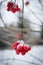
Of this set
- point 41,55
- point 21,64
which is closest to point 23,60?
point 21,64

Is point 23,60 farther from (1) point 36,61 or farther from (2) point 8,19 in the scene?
(2) point 8,19

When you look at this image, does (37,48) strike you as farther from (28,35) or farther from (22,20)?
(22,20)

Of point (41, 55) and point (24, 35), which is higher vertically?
point (24, 35)

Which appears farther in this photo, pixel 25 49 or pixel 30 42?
pixel 30 42

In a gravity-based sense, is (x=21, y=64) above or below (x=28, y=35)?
below

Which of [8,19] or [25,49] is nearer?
[25,49]

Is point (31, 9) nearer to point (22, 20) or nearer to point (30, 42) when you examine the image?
point (22, 20)

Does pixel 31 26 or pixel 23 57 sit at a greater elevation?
pixel 31 26


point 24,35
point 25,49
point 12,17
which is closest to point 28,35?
point 24,35

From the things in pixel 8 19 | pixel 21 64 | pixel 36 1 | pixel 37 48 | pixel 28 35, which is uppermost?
pixel 36 1
